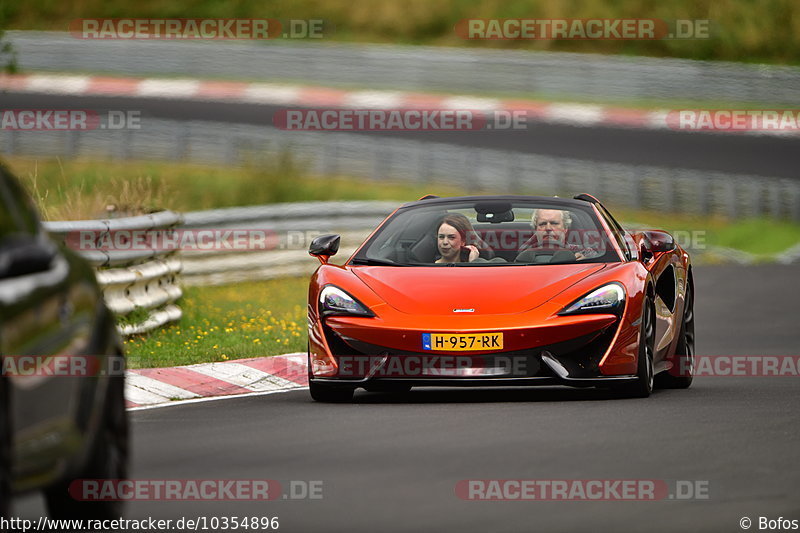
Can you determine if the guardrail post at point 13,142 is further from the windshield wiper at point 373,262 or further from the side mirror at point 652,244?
the side mirror at point 652,244

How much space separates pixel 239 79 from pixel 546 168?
1200cm

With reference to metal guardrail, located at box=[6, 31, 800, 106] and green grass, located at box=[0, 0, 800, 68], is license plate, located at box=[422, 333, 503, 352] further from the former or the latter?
green grass, located at box=[0, 0, 800, 68]

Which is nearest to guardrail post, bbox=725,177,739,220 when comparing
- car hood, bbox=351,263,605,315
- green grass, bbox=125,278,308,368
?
green grass, bbox=125,278,308,368

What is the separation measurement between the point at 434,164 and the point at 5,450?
84.4 feet

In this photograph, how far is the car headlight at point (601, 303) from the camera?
1104 cm

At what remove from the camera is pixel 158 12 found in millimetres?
47031

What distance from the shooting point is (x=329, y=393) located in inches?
450

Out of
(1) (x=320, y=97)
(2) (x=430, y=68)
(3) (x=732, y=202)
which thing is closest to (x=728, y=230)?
(3) (x=732, y=202)

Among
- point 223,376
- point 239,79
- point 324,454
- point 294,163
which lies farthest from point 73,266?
point 239,79

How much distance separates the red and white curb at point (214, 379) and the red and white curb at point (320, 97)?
23855 millimetres

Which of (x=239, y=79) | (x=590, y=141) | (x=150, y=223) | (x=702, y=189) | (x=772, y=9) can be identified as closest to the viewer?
(x=150, y=223)

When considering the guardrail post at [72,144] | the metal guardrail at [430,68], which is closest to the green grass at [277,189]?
the guardrail post at [72,144]

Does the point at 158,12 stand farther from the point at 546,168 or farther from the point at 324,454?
the point at 324,454

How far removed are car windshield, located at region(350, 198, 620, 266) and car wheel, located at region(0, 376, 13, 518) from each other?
6.46 metres
